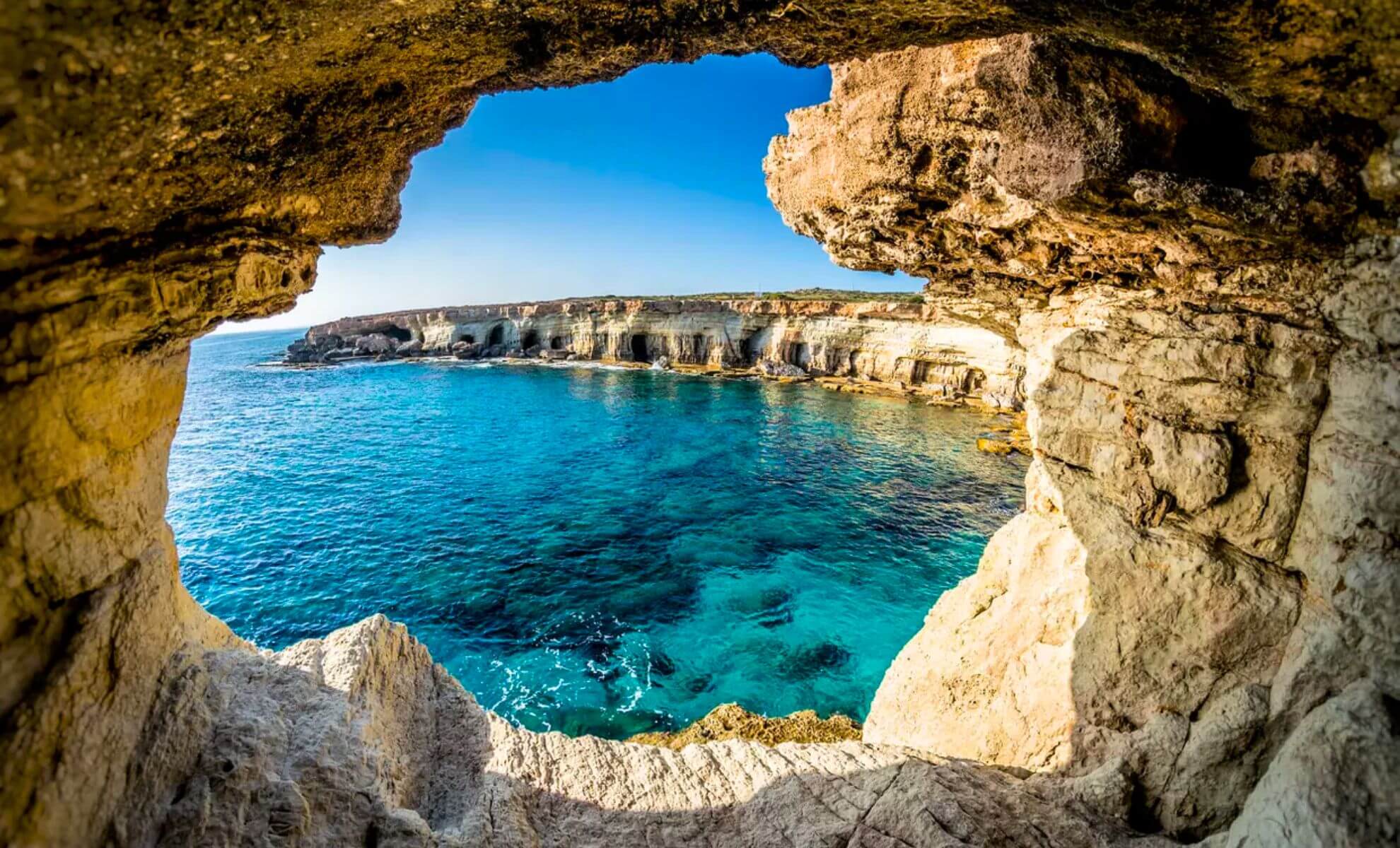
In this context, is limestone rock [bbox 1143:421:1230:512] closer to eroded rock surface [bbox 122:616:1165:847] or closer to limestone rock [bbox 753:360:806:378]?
eroded rock surface [bbox 122:616:1165:847]

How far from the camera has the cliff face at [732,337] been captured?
46.2 metres

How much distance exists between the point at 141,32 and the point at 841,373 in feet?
182

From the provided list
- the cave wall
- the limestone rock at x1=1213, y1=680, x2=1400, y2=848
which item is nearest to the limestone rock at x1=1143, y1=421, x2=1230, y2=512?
the cave wall

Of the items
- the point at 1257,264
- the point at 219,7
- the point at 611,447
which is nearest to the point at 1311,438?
the point at 1257,264

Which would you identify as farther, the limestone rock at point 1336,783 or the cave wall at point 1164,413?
the cave wall at point 1164,413

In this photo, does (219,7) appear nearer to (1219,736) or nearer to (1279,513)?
(1279,513)

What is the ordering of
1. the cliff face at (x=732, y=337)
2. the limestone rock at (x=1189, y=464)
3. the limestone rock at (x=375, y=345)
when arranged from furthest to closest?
the limestone rock at (x=375, y=345) → the cliff face at (x=732, y=337) → the limestone rock at (x=1189, y=464)

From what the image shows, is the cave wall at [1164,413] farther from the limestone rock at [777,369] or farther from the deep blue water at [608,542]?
the limestone rock at [777,369]

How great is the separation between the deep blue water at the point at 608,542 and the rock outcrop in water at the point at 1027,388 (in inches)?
245

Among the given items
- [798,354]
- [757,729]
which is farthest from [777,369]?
[757,729]

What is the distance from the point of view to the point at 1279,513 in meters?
5.50

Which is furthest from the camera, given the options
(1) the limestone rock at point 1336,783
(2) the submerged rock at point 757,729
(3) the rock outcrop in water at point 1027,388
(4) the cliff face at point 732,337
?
(4) the cliff face at point 732,337

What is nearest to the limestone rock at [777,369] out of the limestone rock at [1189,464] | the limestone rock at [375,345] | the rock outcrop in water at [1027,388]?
the rock outcrop in water at [1027,388]

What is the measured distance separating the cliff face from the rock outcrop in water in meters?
27.9
